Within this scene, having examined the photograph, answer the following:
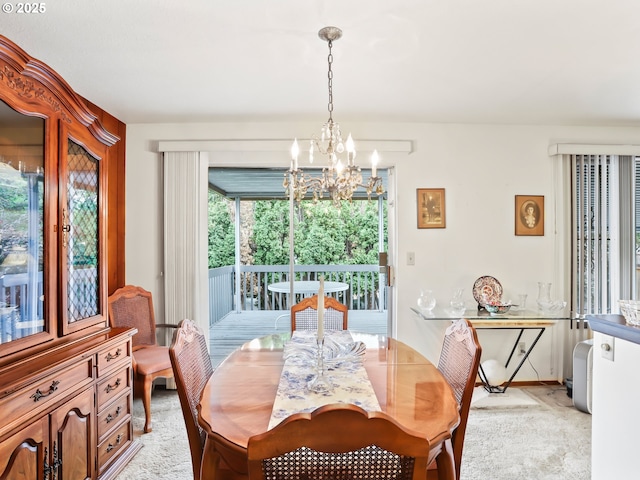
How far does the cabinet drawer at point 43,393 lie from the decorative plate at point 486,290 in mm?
3055

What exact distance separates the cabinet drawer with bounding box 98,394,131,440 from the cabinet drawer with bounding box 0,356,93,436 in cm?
29

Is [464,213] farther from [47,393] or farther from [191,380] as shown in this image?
[47,393]

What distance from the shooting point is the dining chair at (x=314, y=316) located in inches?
113

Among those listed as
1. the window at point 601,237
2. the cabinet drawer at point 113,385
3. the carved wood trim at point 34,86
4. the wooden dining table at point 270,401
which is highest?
the carved wood trim at point 34,86

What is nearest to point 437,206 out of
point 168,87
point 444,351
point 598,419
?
point 444,351

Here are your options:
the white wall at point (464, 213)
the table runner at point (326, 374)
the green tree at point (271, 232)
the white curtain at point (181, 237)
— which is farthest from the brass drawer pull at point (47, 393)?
the green tree at point (271, 232)

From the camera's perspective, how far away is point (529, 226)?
3693 mm

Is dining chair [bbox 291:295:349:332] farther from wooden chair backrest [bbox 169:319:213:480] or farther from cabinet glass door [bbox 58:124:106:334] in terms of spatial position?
cabinet glass door [bbox 58:124:106:334]

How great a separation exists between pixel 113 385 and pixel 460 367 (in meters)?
1.92

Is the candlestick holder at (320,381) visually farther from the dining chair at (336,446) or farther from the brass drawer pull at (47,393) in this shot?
the brass drawer pull at (47,393)

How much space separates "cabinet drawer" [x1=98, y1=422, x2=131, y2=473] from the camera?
2102 mm

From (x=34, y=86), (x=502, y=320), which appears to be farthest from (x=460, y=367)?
(x=34, y=86)

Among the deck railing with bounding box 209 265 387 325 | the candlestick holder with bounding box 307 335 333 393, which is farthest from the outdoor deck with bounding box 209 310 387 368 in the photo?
the candlestick holder with bounding box 307 335 333 393

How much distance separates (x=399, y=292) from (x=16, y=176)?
2946 mm
